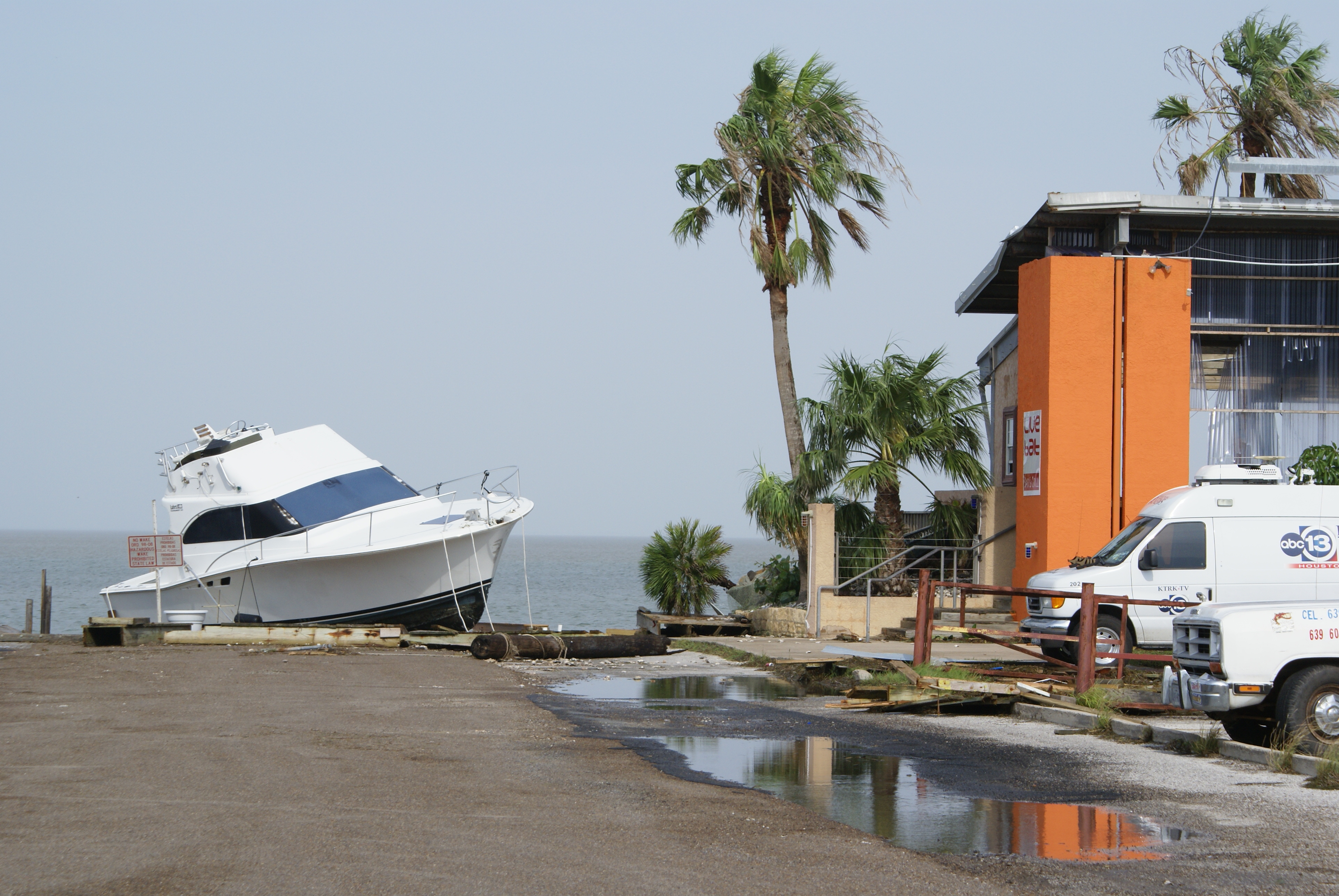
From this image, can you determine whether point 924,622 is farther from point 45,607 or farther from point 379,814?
point 45,607

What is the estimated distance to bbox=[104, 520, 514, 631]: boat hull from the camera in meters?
23.5

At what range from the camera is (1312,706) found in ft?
28.6

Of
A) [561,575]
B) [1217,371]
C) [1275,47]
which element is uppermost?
[1275,47]

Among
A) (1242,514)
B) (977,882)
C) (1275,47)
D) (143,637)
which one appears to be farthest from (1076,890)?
(1275,47)

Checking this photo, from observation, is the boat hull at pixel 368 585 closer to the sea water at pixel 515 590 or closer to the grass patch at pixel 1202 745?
the sea water at pixel 515 590

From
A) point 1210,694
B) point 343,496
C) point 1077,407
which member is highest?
point 1077,407

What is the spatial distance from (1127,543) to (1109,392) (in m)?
4.43

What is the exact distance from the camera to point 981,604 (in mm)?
21562

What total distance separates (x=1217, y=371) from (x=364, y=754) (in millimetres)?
16847

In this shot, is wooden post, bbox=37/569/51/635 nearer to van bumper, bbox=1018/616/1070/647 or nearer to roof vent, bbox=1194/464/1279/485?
van bumper, bbox=1018/616/1070/647

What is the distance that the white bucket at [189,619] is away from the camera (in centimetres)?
2122

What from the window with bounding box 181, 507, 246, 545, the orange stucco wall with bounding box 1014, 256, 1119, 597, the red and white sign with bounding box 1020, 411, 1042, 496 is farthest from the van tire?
the window with bounding box 181, 507, 246, 545

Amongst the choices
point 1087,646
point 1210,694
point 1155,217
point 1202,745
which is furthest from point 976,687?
point 1155,217

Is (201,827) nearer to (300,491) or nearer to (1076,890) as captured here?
(1076,890)
